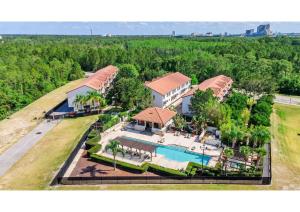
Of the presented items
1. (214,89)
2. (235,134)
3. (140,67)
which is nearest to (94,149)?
(235,134)

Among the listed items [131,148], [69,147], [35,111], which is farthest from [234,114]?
[35,111]

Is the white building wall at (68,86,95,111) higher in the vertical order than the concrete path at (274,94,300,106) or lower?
higher

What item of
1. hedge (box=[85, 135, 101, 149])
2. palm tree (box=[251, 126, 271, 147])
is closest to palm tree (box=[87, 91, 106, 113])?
hedge (box=[85, 135, 101, 149])

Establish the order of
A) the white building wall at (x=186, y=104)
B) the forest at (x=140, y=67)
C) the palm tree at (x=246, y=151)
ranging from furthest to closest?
the forest at (x=140, y=67) → the white building wall at (x=186, y=104) → the palm tree at (x=246, y=151)

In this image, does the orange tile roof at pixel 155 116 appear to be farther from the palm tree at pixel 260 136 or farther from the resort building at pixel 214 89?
the palm tree at pixel 260 136

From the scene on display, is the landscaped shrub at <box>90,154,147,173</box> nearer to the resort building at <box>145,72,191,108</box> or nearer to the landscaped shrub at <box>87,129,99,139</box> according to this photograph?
the landscaped shrub at <box>87,129,99,139</box>

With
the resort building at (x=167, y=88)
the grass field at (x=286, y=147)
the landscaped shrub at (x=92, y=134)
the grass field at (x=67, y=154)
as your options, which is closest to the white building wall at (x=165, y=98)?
the resort building at (x=167, y=88)

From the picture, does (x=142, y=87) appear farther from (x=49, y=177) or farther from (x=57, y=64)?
(x=57, y=64)

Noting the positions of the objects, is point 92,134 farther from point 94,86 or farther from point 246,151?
point 246,151
